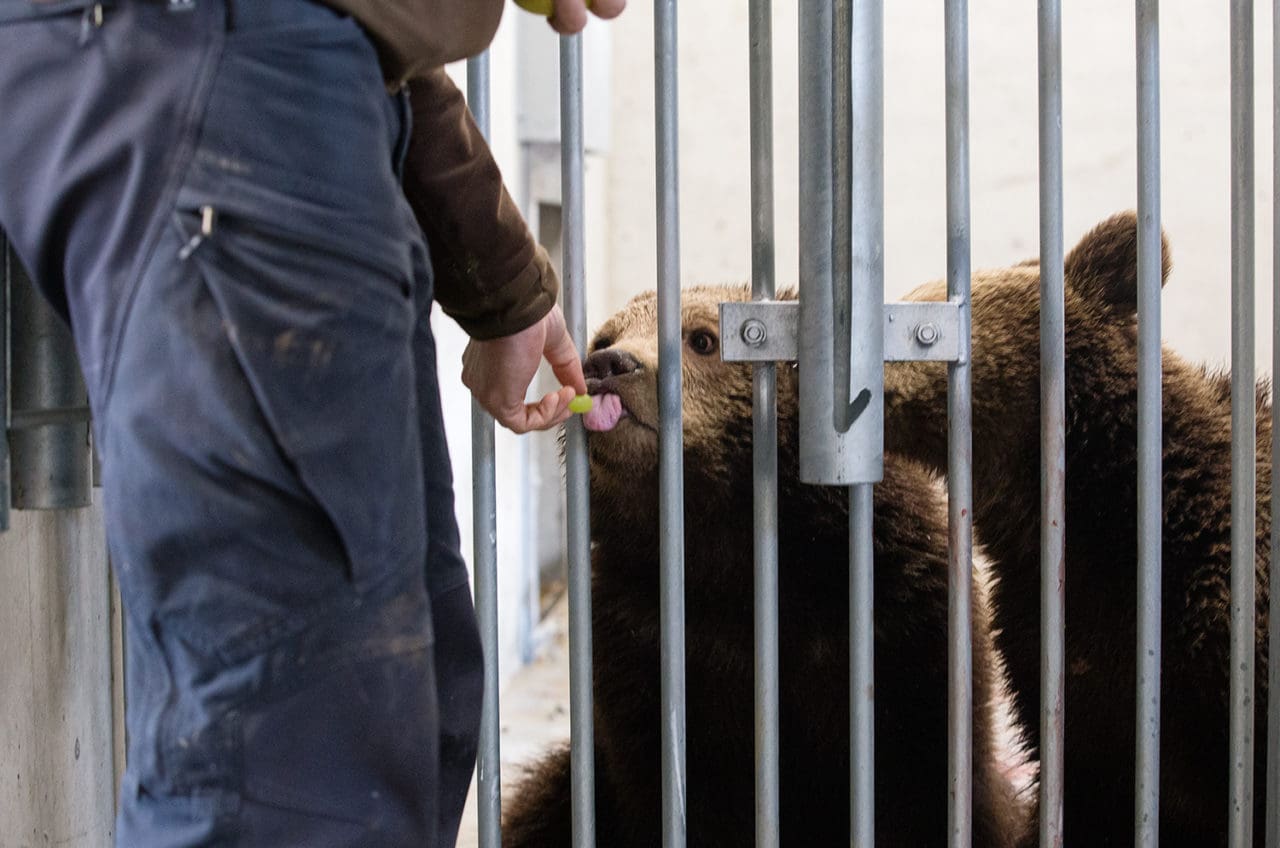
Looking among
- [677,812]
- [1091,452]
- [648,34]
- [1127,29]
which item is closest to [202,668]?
[677,812]

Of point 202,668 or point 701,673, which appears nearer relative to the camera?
point 202,668

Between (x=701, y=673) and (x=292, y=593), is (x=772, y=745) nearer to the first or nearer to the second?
(x=701, y=673)

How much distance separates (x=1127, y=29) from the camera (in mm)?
4387

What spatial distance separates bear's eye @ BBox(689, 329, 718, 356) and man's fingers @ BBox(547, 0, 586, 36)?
1.18 meters

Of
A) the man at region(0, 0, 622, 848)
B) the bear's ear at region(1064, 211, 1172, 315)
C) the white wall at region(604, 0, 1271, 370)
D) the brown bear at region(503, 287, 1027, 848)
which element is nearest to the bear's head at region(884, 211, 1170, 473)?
the bear's ear at region(1064, 211, 1172, 315)

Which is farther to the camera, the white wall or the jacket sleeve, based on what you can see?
the white wall

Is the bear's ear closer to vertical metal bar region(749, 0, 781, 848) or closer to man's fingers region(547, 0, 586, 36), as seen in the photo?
vertical metal bar region(749, 0, 781, 848)

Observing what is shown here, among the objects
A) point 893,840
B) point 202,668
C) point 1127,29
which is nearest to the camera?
point 202,668

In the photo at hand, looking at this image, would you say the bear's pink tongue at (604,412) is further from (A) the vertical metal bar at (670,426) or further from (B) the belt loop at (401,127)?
(B) the belt loop at (401,127)

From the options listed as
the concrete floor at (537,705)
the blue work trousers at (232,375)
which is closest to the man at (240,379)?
the blue work trousers at (232,375)

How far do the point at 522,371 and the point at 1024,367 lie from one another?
3.58ft

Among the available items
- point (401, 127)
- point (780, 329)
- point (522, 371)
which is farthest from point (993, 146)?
point (401, 127)

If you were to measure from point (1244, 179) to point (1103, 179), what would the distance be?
332cm

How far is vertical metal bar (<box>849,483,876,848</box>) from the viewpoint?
5.22 ft
